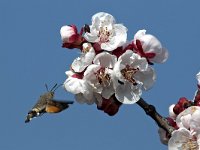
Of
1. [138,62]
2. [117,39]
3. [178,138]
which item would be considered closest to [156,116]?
[178,138]

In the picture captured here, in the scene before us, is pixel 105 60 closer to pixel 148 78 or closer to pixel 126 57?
pixel 126 57

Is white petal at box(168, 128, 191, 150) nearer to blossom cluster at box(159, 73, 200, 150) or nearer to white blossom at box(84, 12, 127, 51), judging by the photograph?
blossom cluster at box(159, 73, 200, 150)

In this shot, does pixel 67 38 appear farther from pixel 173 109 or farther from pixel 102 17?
pixel 173 109

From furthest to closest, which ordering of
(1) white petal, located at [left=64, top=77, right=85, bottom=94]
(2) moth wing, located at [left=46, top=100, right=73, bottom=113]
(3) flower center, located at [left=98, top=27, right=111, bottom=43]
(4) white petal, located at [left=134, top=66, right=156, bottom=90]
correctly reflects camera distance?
1. (2) moth wing, located at [left=46, top=100, right=73, bottom=113]
2. (3) flower center, located at [left=98, top=27, right=111, bottom=43]
3. (4) white petal, located at [left=134, top=66, right=156, bottom=90]
4. (1) white petal, located at [left=64, top=77, right=85, bottom=94]

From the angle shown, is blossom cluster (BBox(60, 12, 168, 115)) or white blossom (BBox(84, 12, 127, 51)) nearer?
blossom cluster (BBox(60, 12, 168, 115))

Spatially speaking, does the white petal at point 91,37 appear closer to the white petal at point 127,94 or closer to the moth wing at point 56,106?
the white petal at point 127,94

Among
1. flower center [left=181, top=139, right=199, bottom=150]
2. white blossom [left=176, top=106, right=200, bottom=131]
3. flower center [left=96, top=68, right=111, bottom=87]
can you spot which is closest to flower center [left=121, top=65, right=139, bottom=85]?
flower center [left=96, top=68, right=111, bottom=87]
